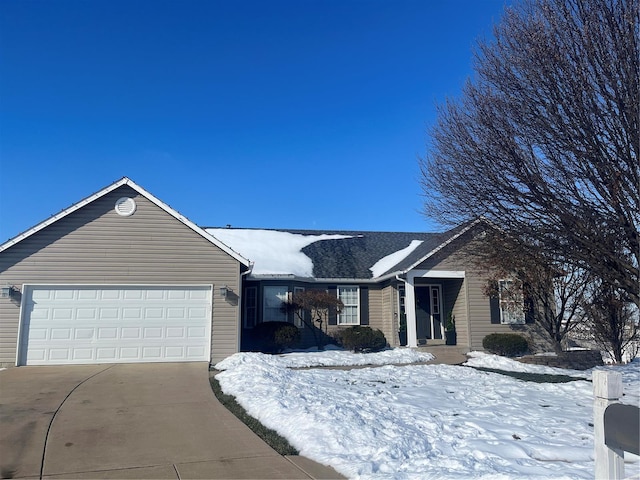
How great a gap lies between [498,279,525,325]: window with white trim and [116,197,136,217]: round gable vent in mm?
12478

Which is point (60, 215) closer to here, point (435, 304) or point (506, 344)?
point (435, 304)

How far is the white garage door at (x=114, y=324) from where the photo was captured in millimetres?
13727

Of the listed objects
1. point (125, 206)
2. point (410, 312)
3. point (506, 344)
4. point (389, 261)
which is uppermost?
point (125, 206)

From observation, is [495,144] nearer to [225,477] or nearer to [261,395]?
[261,395]

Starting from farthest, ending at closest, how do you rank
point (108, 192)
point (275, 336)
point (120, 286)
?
point (275, 336) < point (108, 192) < point (120, 286)

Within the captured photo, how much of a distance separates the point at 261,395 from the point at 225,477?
402cm

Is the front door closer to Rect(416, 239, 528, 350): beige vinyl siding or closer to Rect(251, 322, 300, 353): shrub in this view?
Rect(416, 239, 528, 350): beige vinyl siding

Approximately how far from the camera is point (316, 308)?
17734 millimetres

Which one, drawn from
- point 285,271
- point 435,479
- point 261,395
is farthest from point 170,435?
point 285,271

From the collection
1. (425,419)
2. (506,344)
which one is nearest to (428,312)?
(506,344)

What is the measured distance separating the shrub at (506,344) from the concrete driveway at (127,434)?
34.5ft

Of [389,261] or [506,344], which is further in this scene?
[389,261]

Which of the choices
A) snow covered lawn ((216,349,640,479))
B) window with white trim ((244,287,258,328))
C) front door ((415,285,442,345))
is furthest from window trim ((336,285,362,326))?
snow covered lawn ((216,349,640,479))

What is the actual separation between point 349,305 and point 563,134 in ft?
40.9
